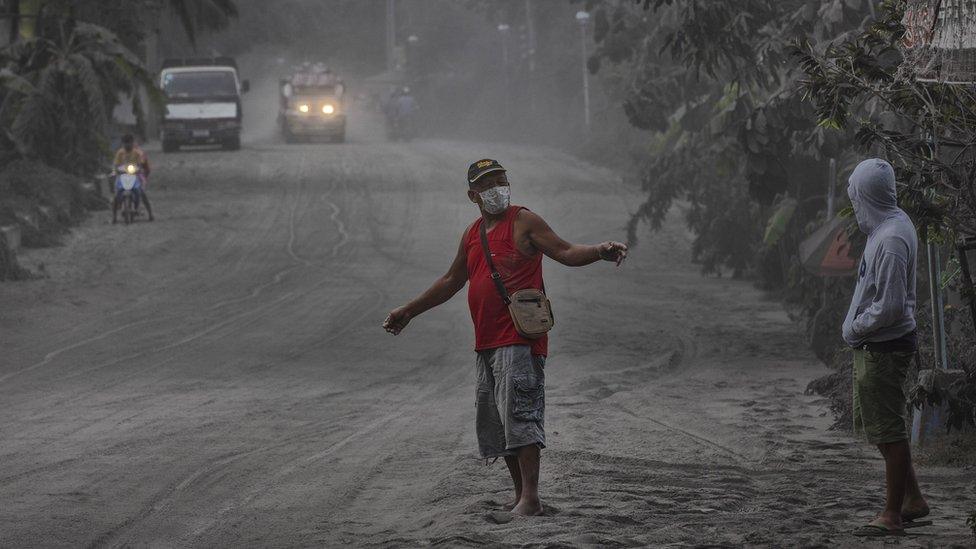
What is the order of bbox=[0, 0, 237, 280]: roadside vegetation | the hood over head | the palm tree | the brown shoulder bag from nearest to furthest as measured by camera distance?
1. the hood over head
2. the brown shoulder bag
3. bbox=[0, 0, 237, 280]: roadside vegetation
4. the palm tree

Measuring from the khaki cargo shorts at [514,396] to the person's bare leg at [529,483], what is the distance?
0.06 meters

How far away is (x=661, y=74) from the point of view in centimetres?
2444

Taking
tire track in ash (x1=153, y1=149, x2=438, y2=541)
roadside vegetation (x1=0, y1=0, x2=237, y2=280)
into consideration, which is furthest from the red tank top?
roadside vegetation (x1=0, y1=0, x2=237, y2=280)

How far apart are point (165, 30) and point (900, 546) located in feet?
187

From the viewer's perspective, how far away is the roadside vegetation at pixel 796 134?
332 inches

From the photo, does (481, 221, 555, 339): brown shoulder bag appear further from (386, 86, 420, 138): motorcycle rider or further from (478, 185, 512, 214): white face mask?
(386, 86, 420, 138): motorcycle rider

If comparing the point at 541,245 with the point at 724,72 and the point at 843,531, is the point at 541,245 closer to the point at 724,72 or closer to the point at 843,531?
the point at 843,531

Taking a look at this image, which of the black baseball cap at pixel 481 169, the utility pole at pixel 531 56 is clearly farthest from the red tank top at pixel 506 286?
the utility pole at pixel 531 56

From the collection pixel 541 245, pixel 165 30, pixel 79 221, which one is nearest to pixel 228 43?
pixel 165 30

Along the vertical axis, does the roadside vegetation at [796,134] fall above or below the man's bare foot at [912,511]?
above

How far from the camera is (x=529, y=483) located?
24.5 feet

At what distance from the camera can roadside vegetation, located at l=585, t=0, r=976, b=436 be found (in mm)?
8422

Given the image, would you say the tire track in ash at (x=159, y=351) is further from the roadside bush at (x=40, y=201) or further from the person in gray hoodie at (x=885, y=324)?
the person in gray hoodie at (x=885, y=324)

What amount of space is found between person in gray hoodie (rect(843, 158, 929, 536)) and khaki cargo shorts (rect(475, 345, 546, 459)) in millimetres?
1598
